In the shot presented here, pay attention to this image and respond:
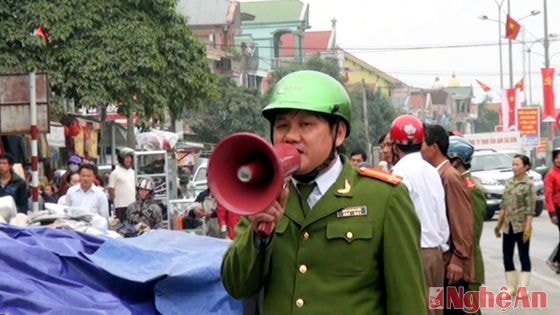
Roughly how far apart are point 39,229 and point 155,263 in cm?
74

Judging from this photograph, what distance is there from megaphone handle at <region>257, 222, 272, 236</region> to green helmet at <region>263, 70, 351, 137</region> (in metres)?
0.42

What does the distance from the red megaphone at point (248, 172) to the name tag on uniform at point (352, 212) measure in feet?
1.06

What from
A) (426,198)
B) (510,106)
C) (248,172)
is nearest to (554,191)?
(426,198)

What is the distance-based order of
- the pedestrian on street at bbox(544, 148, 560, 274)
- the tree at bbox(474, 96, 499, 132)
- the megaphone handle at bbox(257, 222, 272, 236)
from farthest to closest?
1. the tree at bbox(474, 96, 499, 132)
2. the pedestrian on street at bbox(544, 148, 560, 274)
3. the megaphone handle at bbox(257, 222, 272, 236)

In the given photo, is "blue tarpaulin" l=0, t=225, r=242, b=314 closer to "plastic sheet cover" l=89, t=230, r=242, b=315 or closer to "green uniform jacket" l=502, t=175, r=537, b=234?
"plastic sheet cover" l=89, t=230, r=242, b=315

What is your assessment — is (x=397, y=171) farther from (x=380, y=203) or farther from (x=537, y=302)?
(x=537, y=302)

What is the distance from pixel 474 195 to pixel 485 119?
11816cm

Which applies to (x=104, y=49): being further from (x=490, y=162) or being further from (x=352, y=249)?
(x=352, y=249)

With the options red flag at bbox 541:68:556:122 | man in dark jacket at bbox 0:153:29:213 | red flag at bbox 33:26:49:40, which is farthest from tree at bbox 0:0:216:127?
red flag at bbox 541:68:556:122

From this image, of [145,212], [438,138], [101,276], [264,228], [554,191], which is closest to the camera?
[264,228]

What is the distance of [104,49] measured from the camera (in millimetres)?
24266

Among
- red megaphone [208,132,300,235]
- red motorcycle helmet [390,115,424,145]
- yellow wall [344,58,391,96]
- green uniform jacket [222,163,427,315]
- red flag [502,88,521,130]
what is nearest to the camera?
red megaphone [208,132,300,235]

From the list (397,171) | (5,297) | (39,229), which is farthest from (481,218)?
(5,297)

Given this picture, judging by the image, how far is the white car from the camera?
25.8 metres
